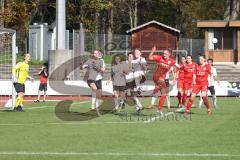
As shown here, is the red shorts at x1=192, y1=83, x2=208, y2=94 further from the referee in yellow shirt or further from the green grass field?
the referee in yellow shirt

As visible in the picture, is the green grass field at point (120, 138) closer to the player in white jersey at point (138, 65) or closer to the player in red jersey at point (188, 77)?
the player in white jersey at point (138, 65)

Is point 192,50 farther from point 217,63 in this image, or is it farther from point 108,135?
point 108,135

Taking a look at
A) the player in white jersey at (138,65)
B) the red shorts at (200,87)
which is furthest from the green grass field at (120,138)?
the player in white jersey at (138,65)

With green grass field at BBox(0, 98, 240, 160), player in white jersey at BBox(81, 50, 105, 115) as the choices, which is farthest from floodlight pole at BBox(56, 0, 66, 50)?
green grass field at BBox(0, 98, 240, 160)

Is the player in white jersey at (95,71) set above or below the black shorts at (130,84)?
above

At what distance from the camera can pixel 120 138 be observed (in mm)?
12961

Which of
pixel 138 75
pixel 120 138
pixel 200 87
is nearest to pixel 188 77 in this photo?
pixel 138 75

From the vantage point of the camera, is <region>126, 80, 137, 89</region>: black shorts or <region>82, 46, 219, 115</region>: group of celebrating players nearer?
<region>82, 46, 219, 115</region>: group of celebrating players

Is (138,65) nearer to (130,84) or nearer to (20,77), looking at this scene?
(130,84)

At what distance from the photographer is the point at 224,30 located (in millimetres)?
53719

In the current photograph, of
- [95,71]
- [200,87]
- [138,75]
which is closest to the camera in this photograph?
[200,87]

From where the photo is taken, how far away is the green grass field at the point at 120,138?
419 inches

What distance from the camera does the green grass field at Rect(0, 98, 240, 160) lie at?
10.6m

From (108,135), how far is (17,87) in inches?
344
